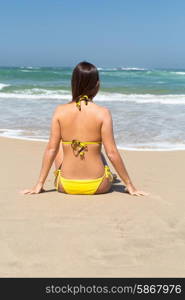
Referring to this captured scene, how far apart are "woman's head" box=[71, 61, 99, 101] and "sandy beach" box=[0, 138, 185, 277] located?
0.86 meters

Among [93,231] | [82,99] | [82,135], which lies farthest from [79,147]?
[93,231]

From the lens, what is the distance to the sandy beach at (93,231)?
2527 mm

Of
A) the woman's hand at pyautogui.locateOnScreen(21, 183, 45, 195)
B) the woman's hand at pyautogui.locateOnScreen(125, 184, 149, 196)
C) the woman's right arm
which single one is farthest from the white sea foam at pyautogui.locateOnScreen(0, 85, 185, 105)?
the woman's hand at pyautogui.locateOnScreen(21, 183, 45, 195)

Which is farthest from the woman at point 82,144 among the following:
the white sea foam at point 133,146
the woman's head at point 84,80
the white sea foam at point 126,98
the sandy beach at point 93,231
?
the white sea foam at point 126,98

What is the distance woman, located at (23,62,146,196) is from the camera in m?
3.70

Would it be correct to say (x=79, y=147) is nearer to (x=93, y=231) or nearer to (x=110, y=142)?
(x=110, y=142)

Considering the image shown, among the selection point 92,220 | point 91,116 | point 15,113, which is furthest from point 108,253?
point 15,113

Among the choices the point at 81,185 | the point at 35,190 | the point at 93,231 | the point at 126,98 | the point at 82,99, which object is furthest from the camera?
the point at 126,98

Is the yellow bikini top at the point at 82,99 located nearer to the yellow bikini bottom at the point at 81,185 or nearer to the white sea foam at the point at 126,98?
the yellow bikini bottom at the point at 81,185

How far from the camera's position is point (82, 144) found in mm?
3781

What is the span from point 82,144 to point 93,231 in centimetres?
94

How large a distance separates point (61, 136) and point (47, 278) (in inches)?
64.3

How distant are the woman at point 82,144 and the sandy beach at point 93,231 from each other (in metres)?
0.11

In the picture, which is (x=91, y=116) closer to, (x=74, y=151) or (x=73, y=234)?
(x=74, y=151)
